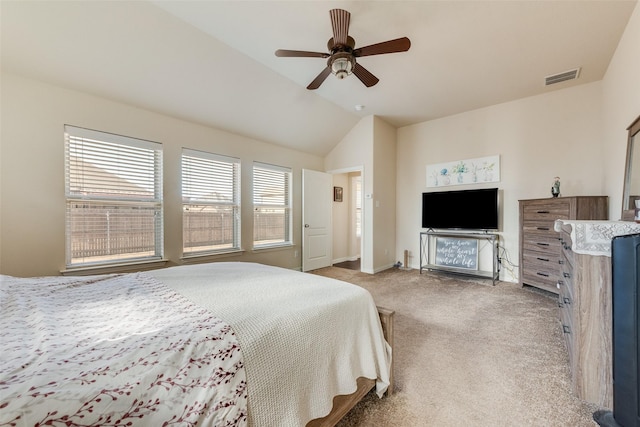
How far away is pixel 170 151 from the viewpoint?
3.23 m

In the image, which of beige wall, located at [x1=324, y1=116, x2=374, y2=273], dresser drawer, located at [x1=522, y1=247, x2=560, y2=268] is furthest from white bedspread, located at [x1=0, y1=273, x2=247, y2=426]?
dresser drawer, located at [x1=522, y1=247, x2=560, y2=268]

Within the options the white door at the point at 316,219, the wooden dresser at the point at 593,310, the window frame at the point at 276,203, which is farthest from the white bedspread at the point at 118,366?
the white door at the point at 316,219

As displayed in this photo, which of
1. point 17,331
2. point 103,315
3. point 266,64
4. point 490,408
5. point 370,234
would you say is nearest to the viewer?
point 17,331

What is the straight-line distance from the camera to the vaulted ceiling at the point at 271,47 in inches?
84.8

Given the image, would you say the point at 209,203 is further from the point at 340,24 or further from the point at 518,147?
the point at 518,147

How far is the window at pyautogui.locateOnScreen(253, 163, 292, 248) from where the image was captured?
4.27m

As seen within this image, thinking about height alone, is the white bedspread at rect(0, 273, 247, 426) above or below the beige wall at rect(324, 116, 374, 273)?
below

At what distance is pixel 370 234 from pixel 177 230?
313cm

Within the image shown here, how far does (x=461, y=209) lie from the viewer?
4.25 m

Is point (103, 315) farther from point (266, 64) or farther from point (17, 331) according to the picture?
point (266, 64)

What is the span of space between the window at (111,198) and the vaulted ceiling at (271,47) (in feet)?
1.86

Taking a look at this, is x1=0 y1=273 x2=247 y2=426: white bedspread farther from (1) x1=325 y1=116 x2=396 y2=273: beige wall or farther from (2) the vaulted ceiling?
(1) x1=325 y1=116 x2=396 y2=273: beige wall

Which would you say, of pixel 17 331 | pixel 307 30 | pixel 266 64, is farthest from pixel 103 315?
pixel 266 64

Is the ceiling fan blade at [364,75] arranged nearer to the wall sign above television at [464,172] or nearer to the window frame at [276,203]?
the window frame at [276,203]
